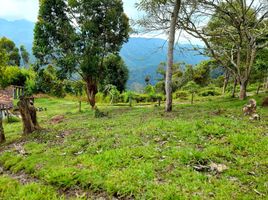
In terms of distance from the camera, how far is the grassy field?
5.71 m

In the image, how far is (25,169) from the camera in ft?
26.8

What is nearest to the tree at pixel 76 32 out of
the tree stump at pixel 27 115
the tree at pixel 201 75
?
the tree stump at pixel 27 115

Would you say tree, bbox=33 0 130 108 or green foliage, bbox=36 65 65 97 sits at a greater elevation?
tree, bbox=33 0 130 108

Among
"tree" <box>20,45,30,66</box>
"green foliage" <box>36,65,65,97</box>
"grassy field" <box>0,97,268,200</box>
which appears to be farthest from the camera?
"tree" <box>20,45,30,66</box>

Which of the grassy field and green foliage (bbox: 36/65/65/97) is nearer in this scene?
the grassy field

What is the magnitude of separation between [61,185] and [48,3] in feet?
57.8

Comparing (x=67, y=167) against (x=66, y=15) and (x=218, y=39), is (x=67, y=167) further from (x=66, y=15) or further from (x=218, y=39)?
(x=218, y=39)

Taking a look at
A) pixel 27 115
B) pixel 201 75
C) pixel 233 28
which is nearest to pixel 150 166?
pixel 27 115

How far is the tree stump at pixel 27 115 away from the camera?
13.2 meters

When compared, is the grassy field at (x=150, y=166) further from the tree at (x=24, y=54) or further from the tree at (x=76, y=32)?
the tree at (x=24, y=54)

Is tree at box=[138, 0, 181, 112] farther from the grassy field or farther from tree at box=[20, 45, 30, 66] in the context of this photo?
tree at box=[20, 45, 30, 66]

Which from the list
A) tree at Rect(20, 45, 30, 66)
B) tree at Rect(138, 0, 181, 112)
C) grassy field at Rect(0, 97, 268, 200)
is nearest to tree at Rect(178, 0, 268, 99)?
tree at Rect(138, 0, 181, 112)

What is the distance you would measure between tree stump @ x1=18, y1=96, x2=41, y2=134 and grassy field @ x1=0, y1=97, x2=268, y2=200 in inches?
131

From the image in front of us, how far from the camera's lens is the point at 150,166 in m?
6.71
